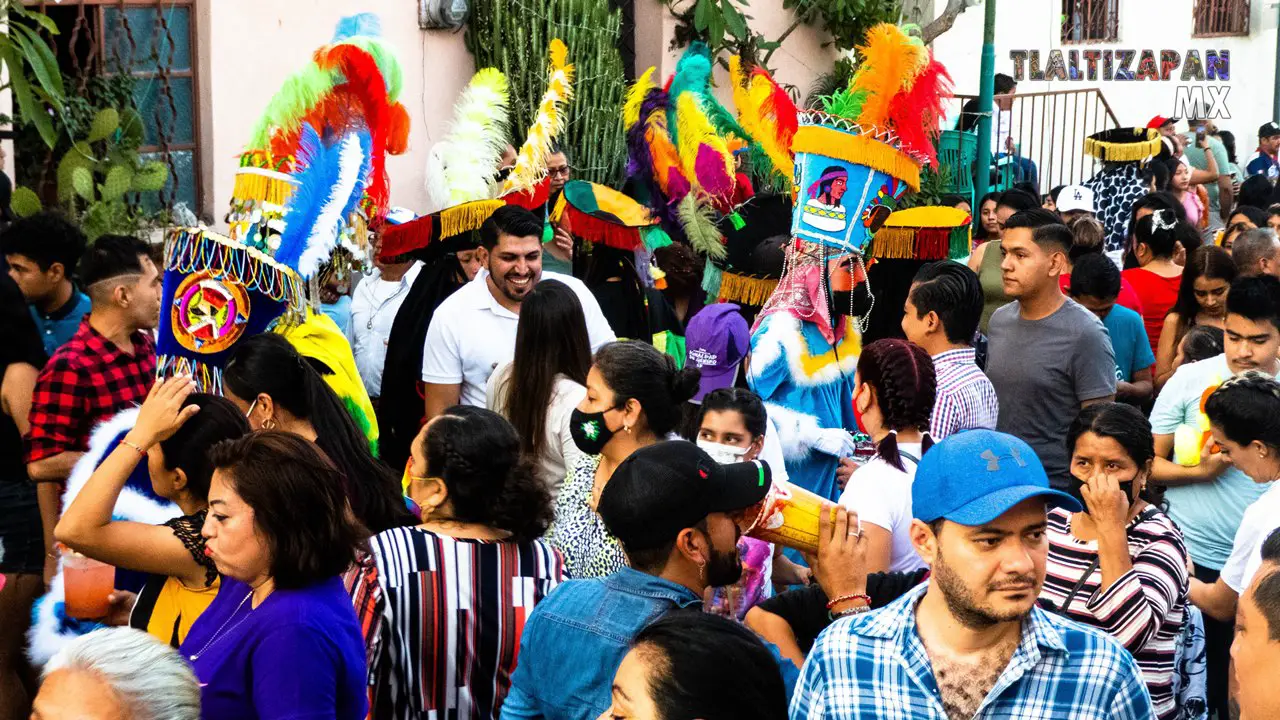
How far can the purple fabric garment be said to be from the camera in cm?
283

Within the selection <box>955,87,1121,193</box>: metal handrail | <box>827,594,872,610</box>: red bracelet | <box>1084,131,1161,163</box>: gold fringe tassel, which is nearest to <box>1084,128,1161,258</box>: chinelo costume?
<box>1084,131,1161,163</box>: gold fringe tassel

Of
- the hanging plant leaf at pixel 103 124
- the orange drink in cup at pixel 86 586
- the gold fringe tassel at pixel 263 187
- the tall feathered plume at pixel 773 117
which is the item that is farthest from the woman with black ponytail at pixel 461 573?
the hanging plant leaf at pixel 103 124

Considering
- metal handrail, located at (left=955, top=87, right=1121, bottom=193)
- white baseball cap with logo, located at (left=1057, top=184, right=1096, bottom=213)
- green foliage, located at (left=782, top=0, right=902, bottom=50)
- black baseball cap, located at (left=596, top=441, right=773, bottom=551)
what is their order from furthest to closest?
1. metal handrail, located at (left=955, top=87, right=1121, bottom=193)
2. green foliage, located at (left=782, top=0, right=902, bottom=50)
3. white baseball cap with logo, located at (left=1057, top=184, right=1096, bottom=213)
4. black baseball cap, located at (left=596, top=441, right=773, bottom=551)

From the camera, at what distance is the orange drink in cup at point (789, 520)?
329 centimetres

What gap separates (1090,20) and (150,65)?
522 inches

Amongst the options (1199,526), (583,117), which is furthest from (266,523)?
(583,117)

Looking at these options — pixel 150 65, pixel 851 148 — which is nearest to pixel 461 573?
pixel 851 148

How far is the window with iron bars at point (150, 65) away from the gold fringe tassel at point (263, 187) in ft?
9.47

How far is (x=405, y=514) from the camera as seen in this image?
4203 mm

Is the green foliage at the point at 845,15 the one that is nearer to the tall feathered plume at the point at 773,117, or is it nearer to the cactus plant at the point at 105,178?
the tall feathered plume at the point at 773,117

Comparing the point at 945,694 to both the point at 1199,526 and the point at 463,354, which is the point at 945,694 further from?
the point at 463,354

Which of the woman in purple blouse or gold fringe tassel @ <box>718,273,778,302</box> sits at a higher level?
gold fringe tassel @ <box>718,273,778,302</box>

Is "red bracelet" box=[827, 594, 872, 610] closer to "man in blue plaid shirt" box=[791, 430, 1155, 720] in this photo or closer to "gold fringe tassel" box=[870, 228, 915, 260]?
"man in blue plaid shirt" box=[791, 430, 1155, 720]

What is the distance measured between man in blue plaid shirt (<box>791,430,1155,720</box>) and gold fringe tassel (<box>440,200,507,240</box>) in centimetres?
430
